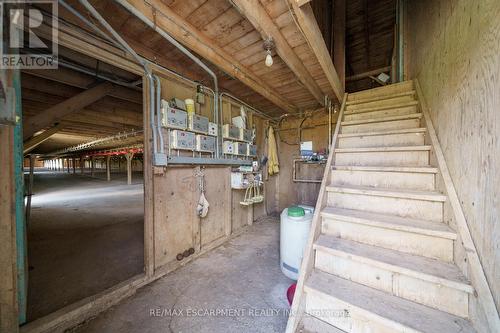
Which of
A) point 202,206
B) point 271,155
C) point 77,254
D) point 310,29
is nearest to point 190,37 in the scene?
point 310,29

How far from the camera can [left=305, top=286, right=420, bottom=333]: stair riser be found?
1.00 m

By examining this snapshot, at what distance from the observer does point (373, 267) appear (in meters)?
1.22

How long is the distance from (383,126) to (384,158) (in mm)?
626

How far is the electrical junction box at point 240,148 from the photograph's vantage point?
3.24 m

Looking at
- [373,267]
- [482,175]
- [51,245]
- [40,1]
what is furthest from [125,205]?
[482,175]

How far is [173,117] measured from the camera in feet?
7.24

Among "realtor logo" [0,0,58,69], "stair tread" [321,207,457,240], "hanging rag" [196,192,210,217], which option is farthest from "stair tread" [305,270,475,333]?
"realtor logo" [0,0,58,69]

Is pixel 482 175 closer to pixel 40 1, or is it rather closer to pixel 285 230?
pixel 285 230

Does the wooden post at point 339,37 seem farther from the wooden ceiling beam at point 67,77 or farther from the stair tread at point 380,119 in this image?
the wooden ceiling beam at point 67,77

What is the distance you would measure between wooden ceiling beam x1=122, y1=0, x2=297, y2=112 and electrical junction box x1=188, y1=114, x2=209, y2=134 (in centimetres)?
72

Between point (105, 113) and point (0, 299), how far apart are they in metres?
4.03

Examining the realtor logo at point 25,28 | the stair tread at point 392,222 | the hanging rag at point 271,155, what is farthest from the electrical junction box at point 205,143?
the hanging rag at point 271,155

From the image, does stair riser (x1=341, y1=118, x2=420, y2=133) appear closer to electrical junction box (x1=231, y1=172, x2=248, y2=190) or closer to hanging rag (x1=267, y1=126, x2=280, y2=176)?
electrical junction box (x1=231, y1=172, x2=248, y2=190)

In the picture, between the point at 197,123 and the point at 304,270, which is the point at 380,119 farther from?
the point at 197,123
